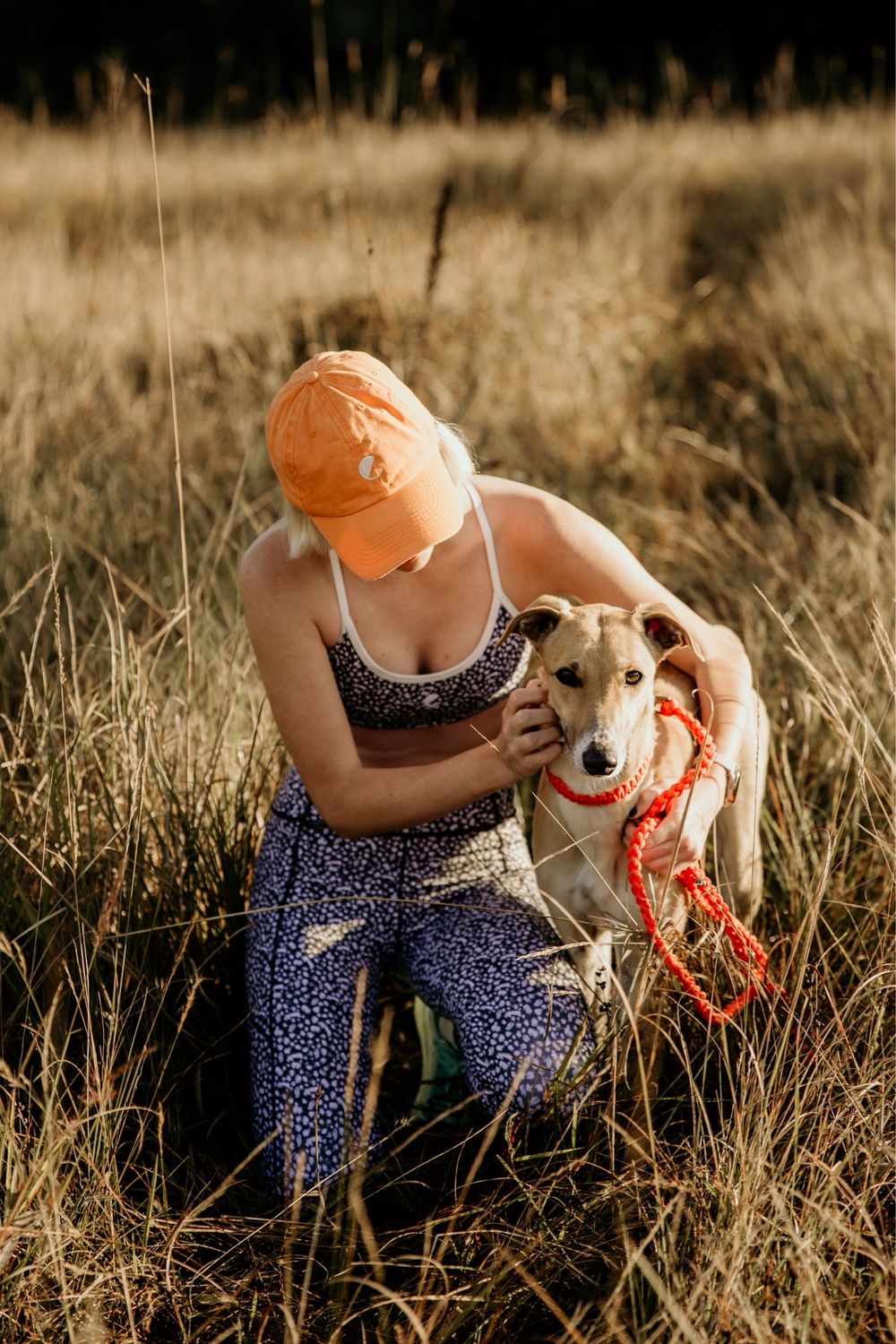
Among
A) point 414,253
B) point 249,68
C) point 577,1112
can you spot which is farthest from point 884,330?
point 249,68

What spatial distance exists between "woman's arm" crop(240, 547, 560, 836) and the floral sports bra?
0.28 feet

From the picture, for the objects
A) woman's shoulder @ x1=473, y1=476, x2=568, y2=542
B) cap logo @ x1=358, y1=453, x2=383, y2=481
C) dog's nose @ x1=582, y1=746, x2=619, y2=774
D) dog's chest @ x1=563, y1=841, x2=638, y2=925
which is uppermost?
cap logo @ x1=358, y1=453, x2=383, y2=481

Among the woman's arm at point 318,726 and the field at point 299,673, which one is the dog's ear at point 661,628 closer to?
the woman's arm at point 318,726

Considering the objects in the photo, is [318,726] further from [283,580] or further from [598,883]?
[598,883]

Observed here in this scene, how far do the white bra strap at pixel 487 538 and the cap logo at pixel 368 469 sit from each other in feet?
1.38

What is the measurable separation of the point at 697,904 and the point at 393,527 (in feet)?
3.53

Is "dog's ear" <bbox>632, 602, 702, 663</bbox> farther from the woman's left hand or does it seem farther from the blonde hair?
the blonde hair

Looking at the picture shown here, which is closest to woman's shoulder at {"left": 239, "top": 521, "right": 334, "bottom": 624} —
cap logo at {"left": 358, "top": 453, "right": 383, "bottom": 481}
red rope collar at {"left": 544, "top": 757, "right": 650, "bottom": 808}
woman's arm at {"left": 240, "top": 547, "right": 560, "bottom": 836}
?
woman's arm at {"left": 240, "top": 547, "right": 560, "bottom": 836}

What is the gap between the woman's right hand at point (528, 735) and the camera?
260 centimetres

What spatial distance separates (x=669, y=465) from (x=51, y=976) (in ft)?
13.3

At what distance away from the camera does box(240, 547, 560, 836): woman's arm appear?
280 centimetres

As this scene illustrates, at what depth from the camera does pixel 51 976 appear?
261 centimetres

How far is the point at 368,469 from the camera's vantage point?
253 centimetres

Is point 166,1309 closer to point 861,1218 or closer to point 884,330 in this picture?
point 861,1218
